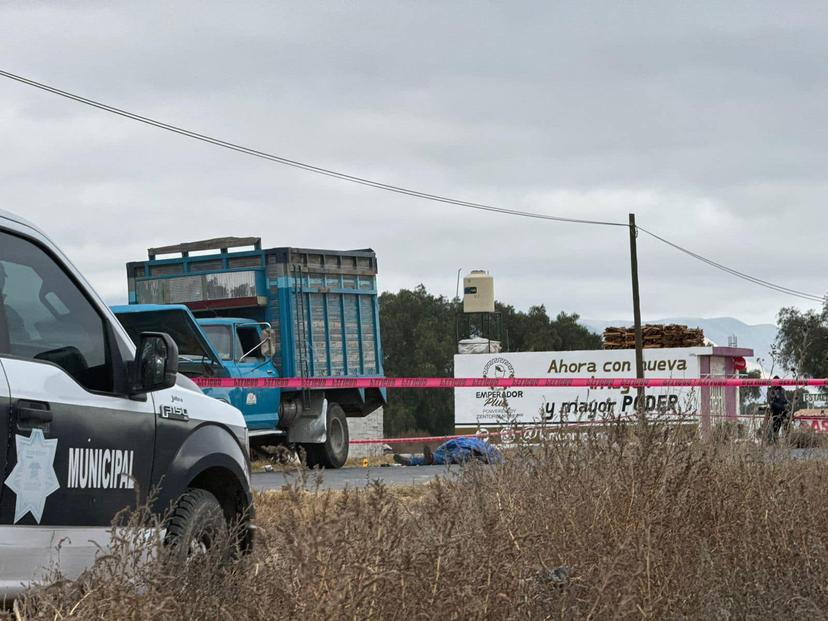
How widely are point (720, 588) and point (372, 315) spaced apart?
56.8 ft

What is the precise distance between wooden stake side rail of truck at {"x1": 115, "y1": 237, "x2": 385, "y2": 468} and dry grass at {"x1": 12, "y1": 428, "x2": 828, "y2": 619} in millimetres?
11919

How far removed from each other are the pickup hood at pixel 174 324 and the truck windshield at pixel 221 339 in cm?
74

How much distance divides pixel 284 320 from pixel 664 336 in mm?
29539

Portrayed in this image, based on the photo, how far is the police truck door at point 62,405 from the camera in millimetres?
4902

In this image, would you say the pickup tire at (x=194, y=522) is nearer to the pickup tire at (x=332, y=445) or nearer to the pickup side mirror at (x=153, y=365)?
the pickup side mirror at (x=153, y=365)

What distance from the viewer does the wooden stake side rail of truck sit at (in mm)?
20484

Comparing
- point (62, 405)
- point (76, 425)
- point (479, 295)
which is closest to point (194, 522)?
point (76, 425)

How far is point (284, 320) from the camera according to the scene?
21.4 meters

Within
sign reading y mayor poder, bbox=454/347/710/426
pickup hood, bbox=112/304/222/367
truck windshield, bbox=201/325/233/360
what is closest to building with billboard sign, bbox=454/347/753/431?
sign reading y mayor poder, bbox=454/347/710/426

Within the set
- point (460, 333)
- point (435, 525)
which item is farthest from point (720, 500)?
point (460, 333)

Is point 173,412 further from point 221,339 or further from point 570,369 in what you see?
point 570,369

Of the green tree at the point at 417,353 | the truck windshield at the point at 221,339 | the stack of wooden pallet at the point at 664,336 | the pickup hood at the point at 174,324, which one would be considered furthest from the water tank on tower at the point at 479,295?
the pickup hood at the point at 174,324

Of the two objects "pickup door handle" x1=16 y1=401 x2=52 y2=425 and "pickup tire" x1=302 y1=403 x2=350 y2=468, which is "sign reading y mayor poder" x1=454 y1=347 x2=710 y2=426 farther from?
"pickup door handle" x1=16 y1=401 x2=52 y2=425

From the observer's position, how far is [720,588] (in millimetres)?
6586
